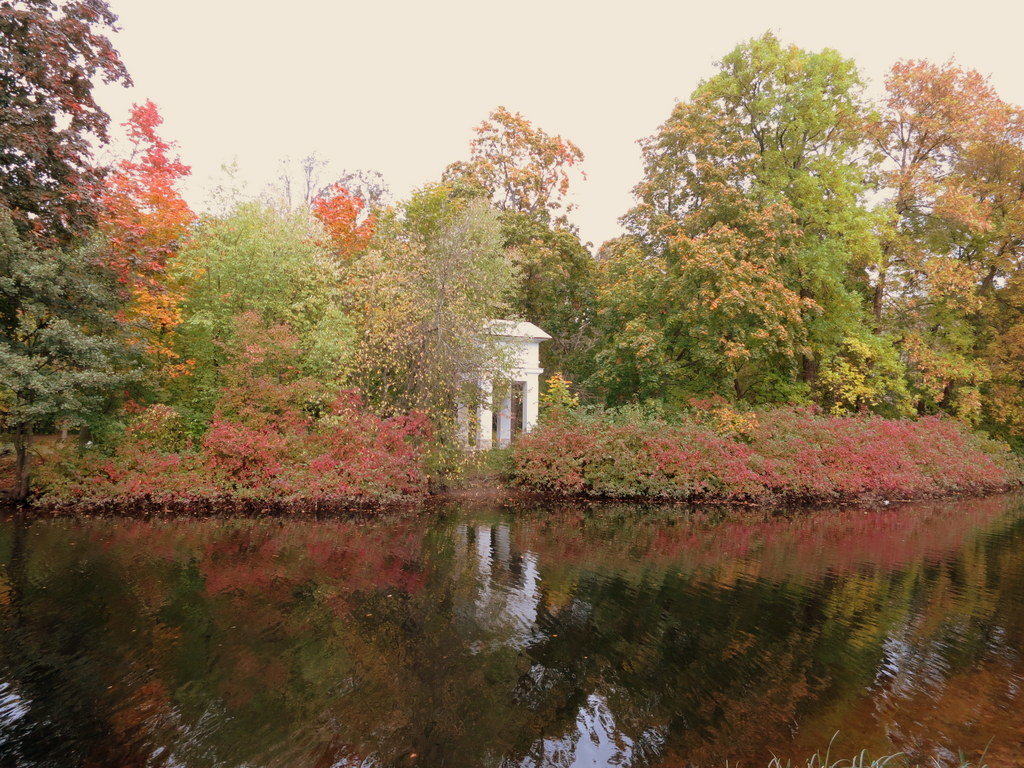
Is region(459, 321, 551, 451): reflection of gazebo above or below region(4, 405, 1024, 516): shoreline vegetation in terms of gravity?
above

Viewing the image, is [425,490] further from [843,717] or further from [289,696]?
[843,717]

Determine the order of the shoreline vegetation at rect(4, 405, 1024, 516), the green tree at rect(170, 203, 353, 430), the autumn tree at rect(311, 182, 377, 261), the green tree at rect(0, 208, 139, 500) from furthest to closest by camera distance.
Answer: the autumn tree at rect(311, 182, 377, 261) < the green tree at rect(170, 203, 353, 430) < the shoreline vegetation at rect(4, 405, 1024, 516) < the green tree at rect(0, 208, 139, 500)

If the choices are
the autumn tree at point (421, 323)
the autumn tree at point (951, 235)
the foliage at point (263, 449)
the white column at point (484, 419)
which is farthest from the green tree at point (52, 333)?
the autumn tree at point (951, 235)

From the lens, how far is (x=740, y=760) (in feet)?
13.6

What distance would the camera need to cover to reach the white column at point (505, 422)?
49.3 feet

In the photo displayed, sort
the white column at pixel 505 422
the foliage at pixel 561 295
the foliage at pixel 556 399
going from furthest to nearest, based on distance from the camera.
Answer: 1. the foliage at pixel 561 295
2. the foliage at pixel 556 399
3. the white column at pixel 505 422

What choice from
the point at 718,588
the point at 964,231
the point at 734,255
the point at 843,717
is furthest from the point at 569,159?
the point at 843,717

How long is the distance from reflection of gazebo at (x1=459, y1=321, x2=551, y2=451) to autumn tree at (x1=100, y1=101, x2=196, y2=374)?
7205 mm

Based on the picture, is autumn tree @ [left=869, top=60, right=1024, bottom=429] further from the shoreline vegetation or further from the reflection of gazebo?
the reflection of gazebo

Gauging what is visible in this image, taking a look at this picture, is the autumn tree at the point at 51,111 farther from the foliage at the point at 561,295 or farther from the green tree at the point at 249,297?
the foliage at the point at 561,295

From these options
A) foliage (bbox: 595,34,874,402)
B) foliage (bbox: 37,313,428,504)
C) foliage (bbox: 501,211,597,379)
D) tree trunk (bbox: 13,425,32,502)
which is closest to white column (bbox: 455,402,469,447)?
foliage (bbox: 37,313,428,504)

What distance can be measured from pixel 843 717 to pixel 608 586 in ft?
11.8

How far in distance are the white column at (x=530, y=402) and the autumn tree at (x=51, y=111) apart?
11899 millimetres

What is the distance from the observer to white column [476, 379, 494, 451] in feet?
46.2
